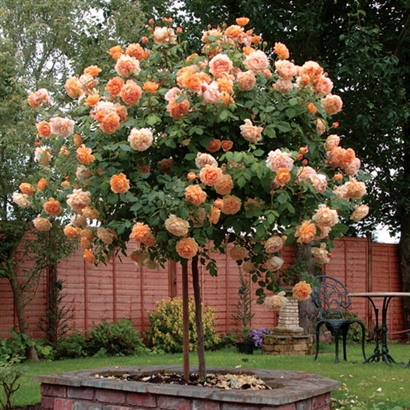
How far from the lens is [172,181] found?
4051 mm

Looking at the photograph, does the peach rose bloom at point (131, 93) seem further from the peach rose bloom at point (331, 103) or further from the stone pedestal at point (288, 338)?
the stone pedestal at point (288, 338)

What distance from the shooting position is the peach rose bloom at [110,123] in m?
3.91

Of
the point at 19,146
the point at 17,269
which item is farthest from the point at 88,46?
the point at 17,269

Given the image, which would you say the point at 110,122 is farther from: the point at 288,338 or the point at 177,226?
the point at 288,338

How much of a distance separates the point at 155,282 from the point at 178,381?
626 cm

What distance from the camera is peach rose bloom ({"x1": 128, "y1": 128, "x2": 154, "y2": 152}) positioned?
389 centimetres

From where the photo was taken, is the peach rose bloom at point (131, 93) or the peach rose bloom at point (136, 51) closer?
the peach rose bloom at point (131, 93)

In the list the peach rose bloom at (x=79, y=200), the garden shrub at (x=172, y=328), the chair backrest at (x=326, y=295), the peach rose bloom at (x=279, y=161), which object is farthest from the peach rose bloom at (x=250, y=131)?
the garden shrub at (x=172, y=328)

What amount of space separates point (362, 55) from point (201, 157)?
23.0ft

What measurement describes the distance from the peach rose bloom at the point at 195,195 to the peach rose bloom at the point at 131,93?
0.65 metres

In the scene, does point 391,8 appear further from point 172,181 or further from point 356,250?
point 172,181

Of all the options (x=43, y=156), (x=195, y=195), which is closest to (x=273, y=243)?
(x=195, y=195)

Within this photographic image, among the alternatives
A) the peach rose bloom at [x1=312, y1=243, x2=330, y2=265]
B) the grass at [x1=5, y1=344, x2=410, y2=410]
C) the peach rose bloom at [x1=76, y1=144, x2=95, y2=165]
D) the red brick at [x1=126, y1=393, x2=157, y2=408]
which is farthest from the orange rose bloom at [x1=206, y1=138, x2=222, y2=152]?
the grass at [x1=5, y1=344, x2=410, y2=410]

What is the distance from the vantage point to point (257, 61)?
4074 millimetres
